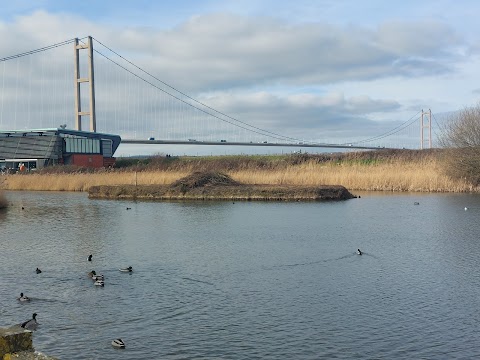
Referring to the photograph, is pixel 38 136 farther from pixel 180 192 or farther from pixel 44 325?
pixel 44 325

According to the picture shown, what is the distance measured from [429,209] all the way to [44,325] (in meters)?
16.1

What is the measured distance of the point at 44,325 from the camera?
6965mm

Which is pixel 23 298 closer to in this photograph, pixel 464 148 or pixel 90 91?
pixel 464 148

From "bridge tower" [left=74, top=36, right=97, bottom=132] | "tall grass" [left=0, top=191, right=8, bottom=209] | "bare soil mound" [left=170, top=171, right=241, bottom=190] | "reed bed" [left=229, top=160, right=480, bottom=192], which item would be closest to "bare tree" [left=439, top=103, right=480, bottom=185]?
"reed bed" [left=229, top=160, right=480, bottom=192]

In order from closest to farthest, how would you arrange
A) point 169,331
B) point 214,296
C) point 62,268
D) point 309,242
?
point 169,331, point 214,296, point 62,268, point 309,242

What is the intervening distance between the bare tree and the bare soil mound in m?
10.7

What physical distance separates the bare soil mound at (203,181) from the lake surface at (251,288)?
373 inches

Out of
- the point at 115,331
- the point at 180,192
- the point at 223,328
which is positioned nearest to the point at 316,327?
the point at 223,328

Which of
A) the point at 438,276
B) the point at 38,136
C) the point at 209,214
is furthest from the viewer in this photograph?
the point at 38,136

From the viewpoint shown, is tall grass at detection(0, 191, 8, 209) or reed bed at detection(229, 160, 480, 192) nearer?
tall grass at detection(0, 191, 8, 209)

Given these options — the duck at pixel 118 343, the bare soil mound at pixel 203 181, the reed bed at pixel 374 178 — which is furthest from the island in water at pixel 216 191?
the duck at pixel 118 343

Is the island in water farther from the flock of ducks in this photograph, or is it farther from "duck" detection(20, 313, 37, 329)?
"duck" detection(20, 313, 37, 329)

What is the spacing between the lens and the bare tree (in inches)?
1086

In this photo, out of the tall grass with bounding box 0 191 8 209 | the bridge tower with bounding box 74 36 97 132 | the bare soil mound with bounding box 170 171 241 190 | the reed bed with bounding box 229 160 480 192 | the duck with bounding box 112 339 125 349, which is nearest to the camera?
the duck with bounding box 112 339 125 349
